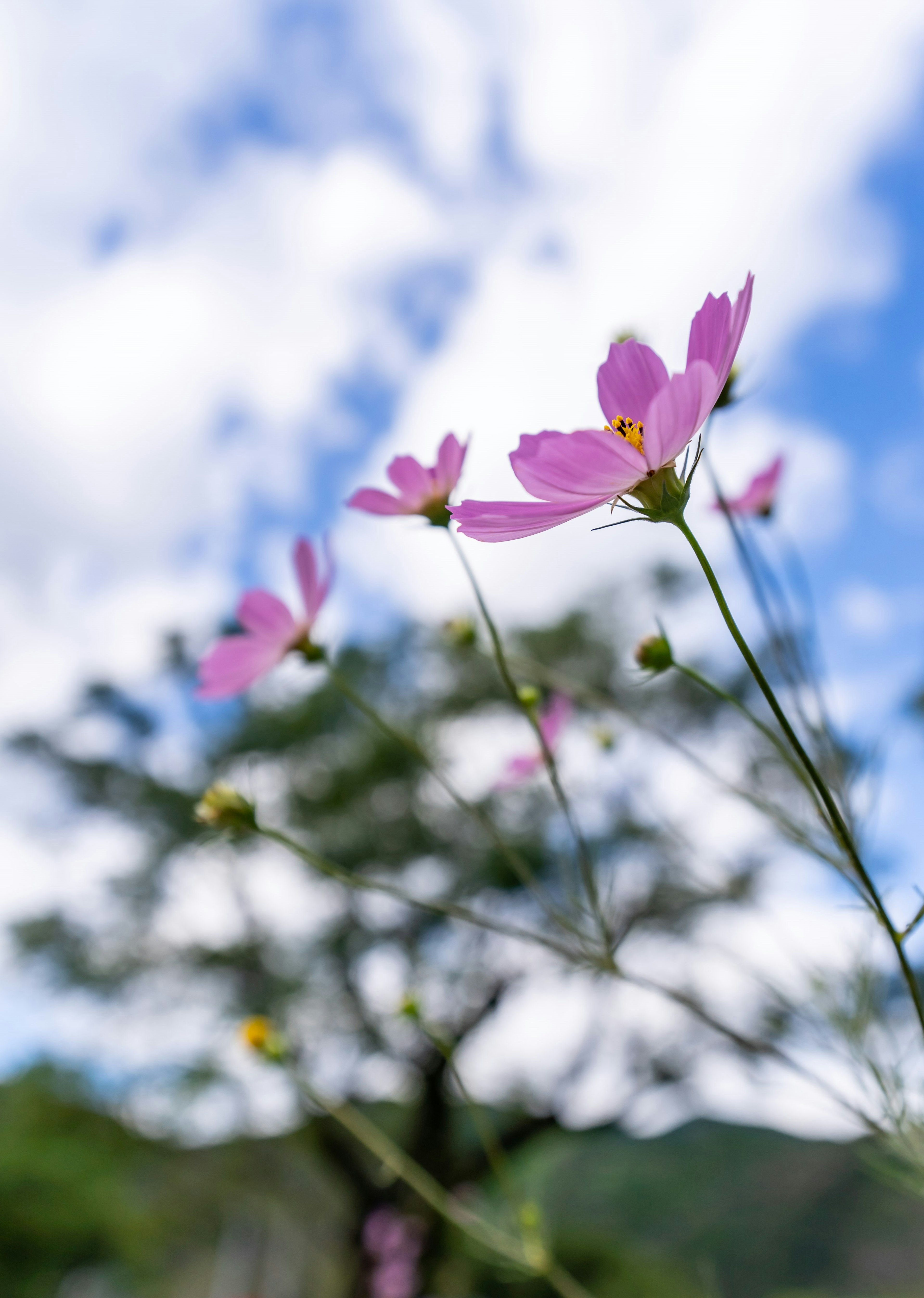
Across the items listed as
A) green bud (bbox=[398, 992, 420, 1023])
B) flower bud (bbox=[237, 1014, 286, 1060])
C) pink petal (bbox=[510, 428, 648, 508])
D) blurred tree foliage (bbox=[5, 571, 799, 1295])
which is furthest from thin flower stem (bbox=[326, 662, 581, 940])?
blurred tree foliage (bbox=[5, 571, 799, 1295])

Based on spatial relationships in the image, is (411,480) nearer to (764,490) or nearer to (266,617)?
(266,617)

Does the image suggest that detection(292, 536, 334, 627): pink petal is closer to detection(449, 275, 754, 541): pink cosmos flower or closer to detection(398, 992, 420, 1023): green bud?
detection(449, 275, 754, 541): pink cosmos flower

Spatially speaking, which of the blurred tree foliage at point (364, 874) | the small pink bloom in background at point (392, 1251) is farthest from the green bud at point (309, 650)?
the small pink bloom in background at point (392, 1251)

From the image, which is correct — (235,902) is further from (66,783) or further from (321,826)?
(66,783)

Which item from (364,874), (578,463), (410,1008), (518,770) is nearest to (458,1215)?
(410,1008)

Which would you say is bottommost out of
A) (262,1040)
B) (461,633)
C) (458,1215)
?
(458,1215)
